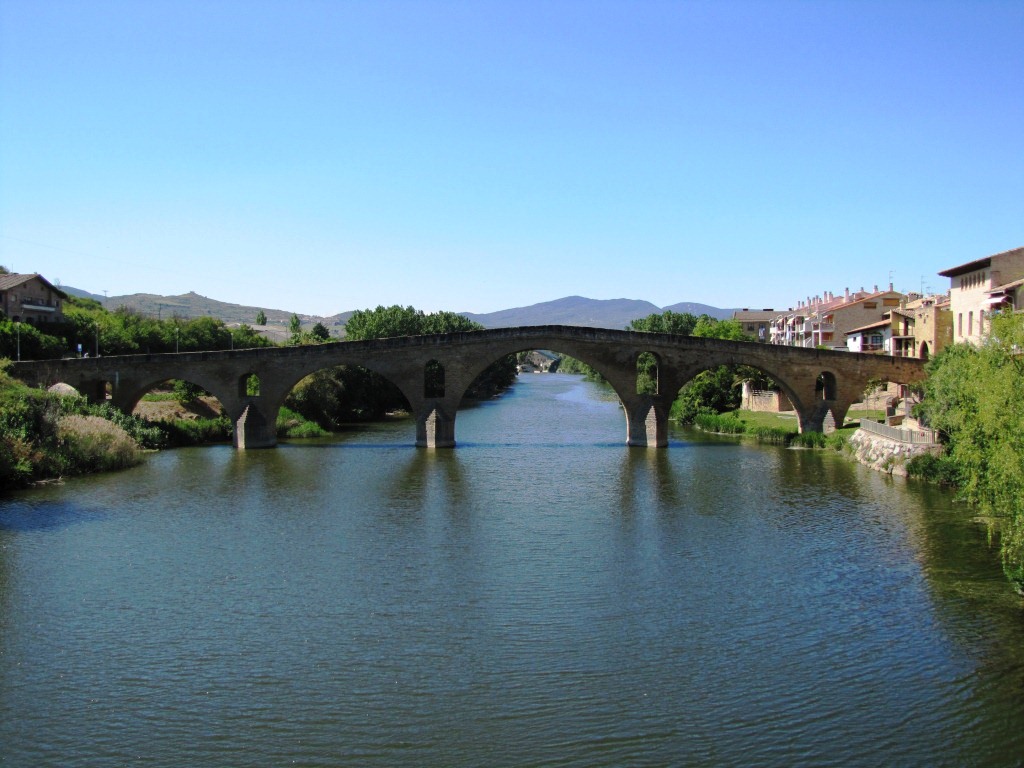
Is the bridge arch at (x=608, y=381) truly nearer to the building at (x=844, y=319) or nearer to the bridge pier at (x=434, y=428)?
the bridge pier at (x=434, y=428)

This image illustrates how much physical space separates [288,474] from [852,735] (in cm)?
2541

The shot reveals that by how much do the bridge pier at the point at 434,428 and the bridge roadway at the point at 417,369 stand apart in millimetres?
45

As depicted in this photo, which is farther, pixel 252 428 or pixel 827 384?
pixel 827 384

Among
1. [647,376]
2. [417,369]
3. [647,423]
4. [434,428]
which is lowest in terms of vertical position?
[434,428]

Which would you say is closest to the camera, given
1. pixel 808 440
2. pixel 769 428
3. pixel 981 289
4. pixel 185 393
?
pixel 981 289

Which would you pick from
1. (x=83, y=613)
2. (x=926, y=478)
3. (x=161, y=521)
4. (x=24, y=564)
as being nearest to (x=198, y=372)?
(x=161, y=521)

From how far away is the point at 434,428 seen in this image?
41.5 meters

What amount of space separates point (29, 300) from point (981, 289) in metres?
55.8

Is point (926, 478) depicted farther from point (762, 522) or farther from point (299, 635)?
point (299, 635)

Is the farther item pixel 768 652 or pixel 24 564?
pixel 24 564

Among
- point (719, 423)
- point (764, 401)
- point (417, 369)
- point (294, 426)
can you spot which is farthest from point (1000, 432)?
point (764, 401)

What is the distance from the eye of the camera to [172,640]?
1491cm

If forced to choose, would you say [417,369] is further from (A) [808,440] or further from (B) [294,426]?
(A) [808,440]

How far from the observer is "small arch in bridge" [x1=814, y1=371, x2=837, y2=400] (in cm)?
4353
